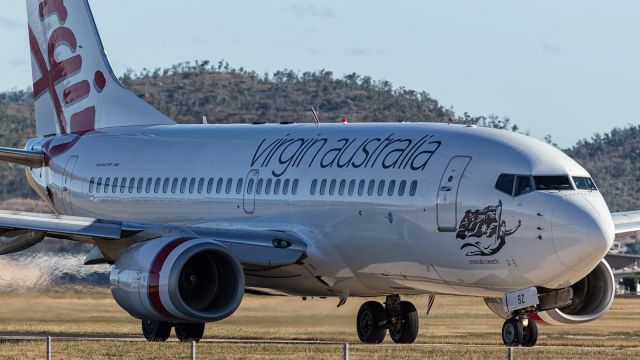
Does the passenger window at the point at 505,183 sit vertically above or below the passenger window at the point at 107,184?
below

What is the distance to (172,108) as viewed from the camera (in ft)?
622

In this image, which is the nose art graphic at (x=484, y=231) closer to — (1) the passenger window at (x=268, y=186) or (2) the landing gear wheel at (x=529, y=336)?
(2) the landing gear wheel at (x=529, y=336)

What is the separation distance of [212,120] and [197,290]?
15388cm

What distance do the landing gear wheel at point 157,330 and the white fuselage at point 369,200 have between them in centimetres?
236

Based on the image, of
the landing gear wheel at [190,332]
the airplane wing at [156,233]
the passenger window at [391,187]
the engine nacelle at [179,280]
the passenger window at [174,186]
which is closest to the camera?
the engine nacelle at [179,280]

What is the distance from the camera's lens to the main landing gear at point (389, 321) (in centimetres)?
3438

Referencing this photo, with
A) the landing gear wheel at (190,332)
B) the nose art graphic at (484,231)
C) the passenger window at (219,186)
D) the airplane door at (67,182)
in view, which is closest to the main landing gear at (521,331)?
the nose art graphic at (484,231)

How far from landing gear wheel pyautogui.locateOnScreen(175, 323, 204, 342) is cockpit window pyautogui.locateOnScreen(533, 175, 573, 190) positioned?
9.23 meters

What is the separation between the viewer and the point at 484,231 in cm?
2878

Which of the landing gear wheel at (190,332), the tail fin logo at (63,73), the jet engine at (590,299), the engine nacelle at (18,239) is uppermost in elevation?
the tail fin logo at (63,73)

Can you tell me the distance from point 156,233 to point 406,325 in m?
5.60

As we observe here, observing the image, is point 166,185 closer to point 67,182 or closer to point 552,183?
point 67,182

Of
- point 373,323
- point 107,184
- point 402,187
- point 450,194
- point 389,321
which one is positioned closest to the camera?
point 450,194

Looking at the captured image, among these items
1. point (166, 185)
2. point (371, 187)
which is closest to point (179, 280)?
point (371, 187)
